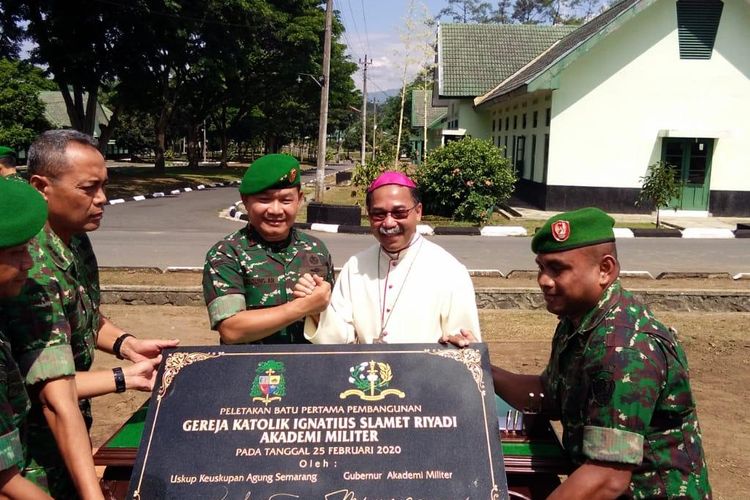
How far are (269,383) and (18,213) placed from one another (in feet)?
2.90

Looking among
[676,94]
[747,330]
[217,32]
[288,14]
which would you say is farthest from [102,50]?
[747,330]

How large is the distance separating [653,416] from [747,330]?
551cm

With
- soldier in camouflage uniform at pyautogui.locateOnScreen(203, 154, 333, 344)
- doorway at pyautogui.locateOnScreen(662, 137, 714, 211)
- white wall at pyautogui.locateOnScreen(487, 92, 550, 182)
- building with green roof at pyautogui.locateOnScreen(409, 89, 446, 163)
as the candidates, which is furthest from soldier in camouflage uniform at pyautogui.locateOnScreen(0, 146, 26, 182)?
building with green roof at pyautogui.locateOnScreen(409, 89, 446, 163)

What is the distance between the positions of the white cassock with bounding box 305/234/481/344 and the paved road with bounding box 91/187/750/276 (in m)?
6.80

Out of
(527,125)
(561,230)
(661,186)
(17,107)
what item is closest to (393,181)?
(561,230)

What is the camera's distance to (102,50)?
20688mm

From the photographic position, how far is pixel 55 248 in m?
2.05

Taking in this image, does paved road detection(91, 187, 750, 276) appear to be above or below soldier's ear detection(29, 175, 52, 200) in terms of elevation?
below

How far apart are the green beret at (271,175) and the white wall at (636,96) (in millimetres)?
15369

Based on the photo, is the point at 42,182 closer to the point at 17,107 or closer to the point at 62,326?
the point at 62,326

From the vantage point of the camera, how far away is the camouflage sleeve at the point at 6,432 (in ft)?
5.35

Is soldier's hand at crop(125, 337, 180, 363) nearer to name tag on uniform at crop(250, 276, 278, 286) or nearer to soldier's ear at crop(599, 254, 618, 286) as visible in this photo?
name tag on uniform at crop(250, 276, 278, 286)

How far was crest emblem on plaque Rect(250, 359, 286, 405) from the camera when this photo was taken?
2.05 m

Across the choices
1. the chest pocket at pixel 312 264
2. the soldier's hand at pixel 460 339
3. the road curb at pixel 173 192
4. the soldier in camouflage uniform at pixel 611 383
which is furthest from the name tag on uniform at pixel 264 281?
the road curb at pixel 173 192
